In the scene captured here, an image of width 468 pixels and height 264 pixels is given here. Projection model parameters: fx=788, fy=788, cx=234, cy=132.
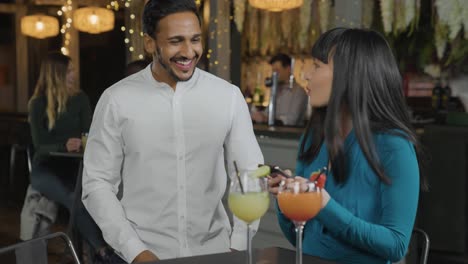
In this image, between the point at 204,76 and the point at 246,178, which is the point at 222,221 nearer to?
the point at 204,76

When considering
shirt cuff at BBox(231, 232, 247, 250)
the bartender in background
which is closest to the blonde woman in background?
the bartender in background

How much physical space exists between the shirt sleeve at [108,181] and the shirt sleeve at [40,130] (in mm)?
3281

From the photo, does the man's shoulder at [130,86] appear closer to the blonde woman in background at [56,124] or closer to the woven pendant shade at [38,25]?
the blonde woman in background at [56,124]

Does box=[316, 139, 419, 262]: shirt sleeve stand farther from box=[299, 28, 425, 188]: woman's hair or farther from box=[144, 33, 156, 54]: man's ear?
box=[144, 33, 156, 54]: man's ear

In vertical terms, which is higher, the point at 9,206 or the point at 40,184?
the point at 40,184

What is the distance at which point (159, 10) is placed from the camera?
2379mm

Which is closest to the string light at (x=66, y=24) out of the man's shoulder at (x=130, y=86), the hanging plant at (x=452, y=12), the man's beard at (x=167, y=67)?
the hanging plant at (x=452, y=12)

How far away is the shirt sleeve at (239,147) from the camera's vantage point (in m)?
2.49

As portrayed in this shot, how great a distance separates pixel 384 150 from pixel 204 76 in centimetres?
68

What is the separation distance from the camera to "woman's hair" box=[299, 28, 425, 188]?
6.97ft

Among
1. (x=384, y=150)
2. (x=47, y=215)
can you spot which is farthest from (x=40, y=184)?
(x=384, y=150)

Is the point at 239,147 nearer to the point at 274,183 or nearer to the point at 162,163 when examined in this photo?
the point at 162,163

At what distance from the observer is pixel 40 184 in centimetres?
550

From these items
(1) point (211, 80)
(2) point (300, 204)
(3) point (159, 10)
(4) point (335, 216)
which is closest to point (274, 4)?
(1) point (211, 80)
